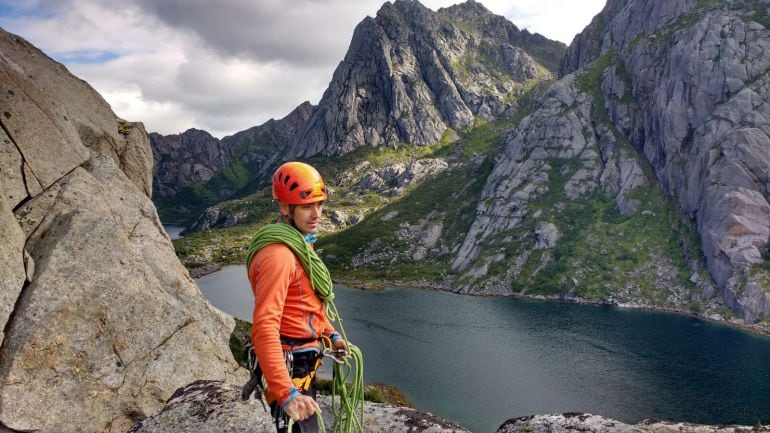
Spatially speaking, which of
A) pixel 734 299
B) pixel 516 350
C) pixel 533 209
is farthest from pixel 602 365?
pixel 533 209

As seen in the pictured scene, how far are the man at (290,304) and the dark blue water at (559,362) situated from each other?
164 ft

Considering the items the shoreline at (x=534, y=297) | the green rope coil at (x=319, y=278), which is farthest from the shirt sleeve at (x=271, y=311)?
the shoreline at (x=534, y=297)

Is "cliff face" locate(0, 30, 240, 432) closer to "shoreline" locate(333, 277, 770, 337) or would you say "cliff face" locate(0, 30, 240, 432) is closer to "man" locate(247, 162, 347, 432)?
"man" locate(247, 162, 347, 432)

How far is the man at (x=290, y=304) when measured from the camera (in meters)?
5.04

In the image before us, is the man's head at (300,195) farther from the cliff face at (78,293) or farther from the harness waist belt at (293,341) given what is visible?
the cliff face at (78,293)

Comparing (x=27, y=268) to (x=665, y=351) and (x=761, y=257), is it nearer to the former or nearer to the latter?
(x=665, y=351)

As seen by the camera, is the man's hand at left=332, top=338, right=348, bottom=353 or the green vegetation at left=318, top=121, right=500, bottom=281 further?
the green vegetation at left=318, top=121, right=500, bottom=281

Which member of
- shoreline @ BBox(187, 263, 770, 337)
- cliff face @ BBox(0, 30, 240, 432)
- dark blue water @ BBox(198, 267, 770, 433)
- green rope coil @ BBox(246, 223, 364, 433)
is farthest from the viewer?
shoreline @ BBox(187, 263, 770, 337)

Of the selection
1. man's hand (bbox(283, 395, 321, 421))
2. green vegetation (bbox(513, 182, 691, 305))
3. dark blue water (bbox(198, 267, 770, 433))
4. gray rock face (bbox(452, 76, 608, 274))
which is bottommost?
dark blue water (bbox(198, 267, 770, 433))

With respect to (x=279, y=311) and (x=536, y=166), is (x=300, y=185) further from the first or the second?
(x=536, y=166)

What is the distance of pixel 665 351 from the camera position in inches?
2970

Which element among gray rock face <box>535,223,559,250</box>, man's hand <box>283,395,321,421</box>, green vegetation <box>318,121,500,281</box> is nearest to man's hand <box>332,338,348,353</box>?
man's hand <box>283,395,321,421</box>

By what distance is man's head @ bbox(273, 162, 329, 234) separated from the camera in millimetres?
6016

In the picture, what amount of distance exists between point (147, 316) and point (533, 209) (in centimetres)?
15470
